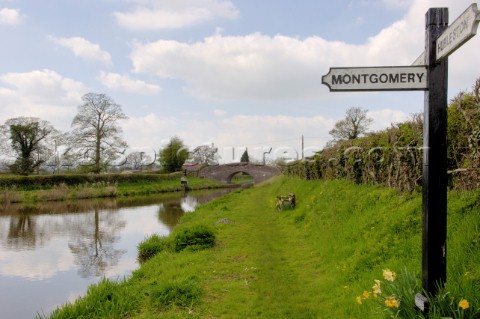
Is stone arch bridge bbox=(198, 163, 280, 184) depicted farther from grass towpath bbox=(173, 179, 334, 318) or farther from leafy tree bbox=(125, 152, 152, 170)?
grass towpath bbox=(173, 179, 334, 318)

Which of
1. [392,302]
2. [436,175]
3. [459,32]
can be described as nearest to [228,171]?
[392,302]

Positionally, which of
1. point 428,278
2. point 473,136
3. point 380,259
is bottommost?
point 380,259

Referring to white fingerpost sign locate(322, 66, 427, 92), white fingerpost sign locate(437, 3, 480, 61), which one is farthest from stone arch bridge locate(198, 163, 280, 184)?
white fingerpost sign locate(437, 3, 480, 61)

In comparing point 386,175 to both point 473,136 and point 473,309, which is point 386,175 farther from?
point 473,309

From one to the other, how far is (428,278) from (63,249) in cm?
1223

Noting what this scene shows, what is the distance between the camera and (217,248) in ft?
30.9

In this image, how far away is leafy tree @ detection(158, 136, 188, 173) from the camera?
203 ft

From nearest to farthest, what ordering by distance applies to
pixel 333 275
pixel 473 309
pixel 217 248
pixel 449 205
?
pixel 473 309
pixel 449 205
pixel 333 275
pixel 217 248

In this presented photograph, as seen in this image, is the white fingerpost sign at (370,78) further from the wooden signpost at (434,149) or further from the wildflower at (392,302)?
the wildflower at (392,302)

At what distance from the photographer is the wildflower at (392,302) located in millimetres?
3445

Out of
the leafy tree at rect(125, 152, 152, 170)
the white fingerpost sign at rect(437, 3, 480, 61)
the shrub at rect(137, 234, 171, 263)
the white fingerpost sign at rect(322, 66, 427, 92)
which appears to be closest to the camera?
the white fingerpost sign at rect(437, 3, 480, 61)

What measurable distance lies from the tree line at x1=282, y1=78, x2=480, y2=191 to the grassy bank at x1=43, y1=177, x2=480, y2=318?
0.35 meters

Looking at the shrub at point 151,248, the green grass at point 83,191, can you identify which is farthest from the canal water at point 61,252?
the green grass at point 83,191

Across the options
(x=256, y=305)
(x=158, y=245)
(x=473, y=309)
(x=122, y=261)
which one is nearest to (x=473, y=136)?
(x=473, y=309)
